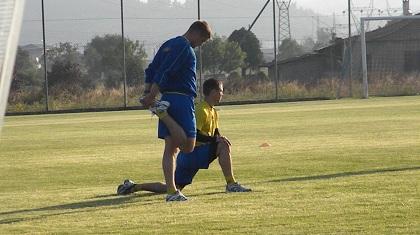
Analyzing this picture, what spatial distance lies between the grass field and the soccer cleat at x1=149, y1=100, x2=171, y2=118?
0.71 metres

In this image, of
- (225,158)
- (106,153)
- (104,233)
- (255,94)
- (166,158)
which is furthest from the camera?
(255,94)

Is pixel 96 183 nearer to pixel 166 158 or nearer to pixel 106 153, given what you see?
pixel 166 158

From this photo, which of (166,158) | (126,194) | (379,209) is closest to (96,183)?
(126,194)

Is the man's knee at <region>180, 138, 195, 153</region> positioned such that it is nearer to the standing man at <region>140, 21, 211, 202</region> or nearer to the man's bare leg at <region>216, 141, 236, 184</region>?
the standing man at <region>140, 21, 211, 202</region>

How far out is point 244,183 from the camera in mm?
10234

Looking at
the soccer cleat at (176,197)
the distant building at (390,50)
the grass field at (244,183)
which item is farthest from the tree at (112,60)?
the soccer cleat at (176,197)

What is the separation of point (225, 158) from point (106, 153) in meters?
7.31

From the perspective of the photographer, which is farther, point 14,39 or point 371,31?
point 371,31

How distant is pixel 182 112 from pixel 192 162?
88 cm

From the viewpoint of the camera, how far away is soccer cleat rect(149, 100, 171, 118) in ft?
27.9

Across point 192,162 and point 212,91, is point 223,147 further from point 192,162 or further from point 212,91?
point 212,91

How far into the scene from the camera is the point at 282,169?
39.0 feet

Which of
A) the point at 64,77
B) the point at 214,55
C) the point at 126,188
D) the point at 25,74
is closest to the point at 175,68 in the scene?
the point at 126,188

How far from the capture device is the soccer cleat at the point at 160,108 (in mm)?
8508
